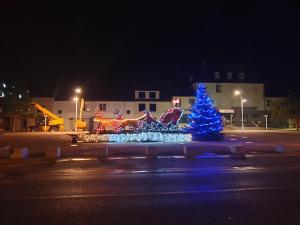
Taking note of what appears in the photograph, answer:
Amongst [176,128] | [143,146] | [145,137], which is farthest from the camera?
[176,128]

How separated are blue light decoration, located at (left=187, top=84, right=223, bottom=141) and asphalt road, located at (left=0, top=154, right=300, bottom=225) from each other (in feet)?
66.4

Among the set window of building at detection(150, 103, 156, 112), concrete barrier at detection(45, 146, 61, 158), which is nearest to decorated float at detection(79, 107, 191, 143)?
concrete barrier at detection(45, 146, 61, 158)

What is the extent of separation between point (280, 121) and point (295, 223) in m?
72.1

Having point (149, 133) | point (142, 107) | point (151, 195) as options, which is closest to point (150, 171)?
point (151, 195)

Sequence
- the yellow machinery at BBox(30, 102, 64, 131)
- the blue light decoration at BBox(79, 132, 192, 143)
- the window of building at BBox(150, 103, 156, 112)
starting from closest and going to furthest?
1. the blue light decoration at BBox(79, 132, 192, 143)
2. the yellow machinery at BBox(30, 102, 64, 131)
3. the window of building at BBox(150, 103, 156, 112)

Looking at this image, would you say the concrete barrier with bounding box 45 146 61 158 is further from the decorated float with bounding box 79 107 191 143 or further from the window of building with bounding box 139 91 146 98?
the window of building with bounding box 139 91 146 98

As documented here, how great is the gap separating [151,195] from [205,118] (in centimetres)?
2768

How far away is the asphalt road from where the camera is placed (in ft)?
27.0

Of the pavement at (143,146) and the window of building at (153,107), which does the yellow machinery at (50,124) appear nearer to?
the window of building at (153,107)

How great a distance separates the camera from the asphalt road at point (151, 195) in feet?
27.0

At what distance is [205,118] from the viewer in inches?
1490

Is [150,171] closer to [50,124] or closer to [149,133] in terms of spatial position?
[149,133]

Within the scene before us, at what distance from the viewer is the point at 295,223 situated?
768 cm

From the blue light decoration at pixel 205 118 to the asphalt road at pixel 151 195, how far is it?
66.4ft
